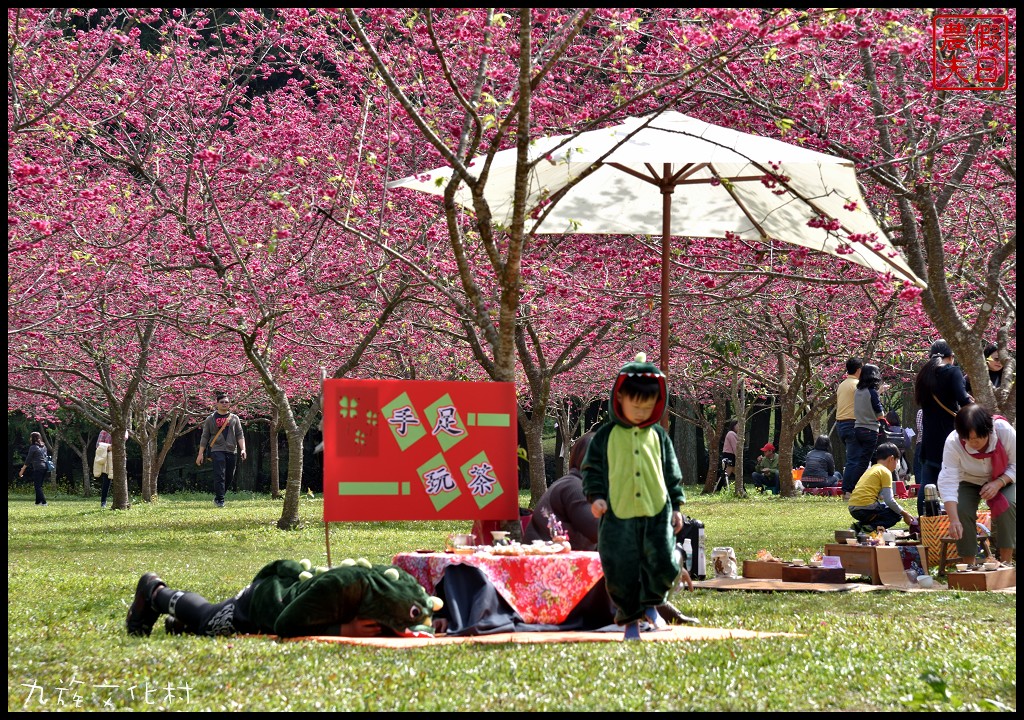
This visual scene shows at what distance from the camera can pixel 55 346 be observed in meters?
22.2

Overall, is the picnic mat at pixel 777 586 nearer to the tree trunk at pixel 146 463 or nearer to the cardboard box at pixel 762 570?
the cardboard box at pixel 762 570

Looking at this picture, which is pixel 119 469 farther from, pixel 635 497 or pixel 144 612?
pixel 635 497

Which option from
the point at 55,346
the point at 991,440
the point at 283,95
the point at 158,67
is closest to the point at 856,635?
the point at 991,440

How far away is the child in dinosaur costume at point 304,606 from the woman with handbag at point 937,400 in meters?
5.60

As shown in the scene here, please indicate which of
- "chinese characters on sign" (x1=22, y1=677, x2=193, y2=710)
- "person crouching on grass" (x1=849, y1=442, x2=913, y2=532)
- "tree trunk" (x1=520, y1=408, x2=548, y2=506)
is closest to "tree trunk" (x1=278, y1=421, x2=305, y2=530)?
"tree trunk" (x1=520, y1=408, x2=548, y2=506)

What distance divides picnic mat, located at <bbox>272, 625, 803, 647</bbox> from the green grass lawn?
246mm

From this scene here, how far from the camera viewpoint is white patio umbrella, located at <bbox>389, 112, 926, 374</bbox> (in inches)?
365

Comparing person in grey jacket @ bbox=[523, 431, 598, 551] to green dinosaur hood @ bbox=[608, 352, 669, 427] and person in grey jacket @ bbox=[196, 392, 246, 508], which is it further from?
person in grey jacket @ bbox=[196, 392, 246, 508]

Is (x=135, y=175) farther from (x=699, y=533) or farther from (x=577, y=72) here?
(x=699, y=533)

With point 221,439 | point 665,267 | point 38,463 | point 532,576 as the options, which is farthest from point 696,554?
point 38,463

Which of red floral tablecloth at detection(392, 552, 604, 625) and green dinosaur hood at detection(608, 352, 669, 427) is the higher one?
green dinosaur hood at detection(608, 352, 669, 427)

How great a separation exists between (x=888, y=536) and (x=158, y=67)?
10.8m

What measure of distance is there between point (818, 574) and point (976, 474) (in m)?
1.46

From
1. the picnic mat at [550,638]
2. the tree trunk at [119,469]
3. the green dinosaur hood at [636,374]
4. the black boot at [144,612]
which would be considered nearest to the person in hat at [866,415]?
the picnic mat at [550,638]
